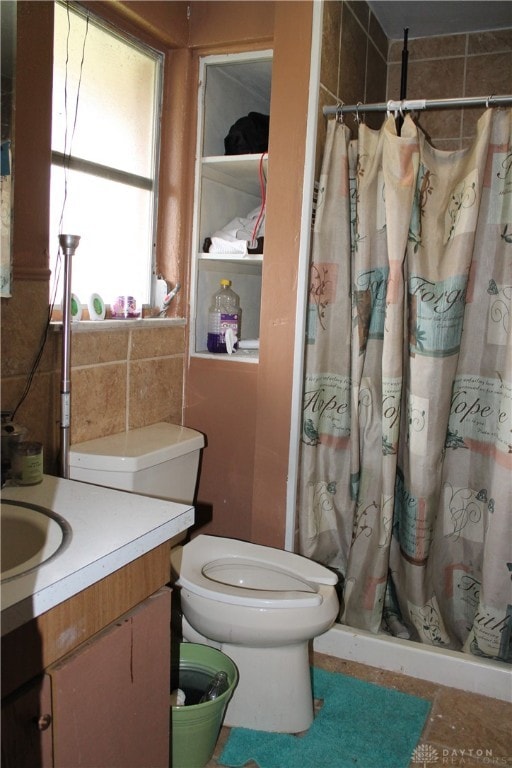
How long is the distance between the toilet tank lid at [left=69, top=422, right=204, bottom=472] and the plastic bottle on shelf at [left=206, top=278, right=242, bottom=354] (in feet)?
1.11

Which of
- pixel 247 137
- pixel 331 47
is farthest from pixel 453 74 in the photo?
pixel 247 137

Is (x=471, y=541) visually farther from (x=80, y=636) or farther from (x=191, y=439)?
(x=80, y=636)

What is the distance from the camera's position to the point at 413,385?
6.36 feet

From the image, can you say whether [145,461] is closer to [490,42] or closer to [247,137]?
[247,137]

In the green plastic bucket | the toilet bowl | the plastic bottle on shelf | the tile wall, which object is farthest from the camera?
the tile wall

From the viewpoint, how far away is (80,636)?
38.8 inches

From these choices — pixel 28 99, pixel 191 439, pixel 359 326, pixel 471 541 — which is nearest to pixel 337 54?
pixel 359 326

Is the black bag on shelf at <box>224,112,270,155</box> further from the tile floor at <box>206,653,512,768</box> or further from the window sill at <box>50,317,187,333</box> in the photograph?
the tile floor at <box>206,653,512,768</box>

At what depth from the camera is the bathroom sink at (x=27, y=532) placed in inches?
43.7

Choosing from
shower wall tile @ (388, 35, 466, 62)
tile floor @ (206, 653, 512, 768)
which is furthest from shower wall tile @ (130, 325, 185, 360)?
shower wall tile @ (388, 35, 466, 62)

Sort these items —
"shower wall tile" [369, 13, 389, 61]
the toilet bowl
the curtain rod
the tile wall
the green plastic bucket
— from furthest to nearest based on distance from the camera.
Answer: the tile wall → "shower wall tile" [369, 13, 389, 61] → the curtain rod → the toilet bowl → the green plastic bucket

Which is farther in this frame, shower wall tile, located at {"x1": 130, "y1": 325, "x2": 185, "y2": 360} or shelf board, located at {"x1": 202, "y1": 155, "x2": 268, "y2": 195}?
shelf board, located at {"x1": 202, "y1": 155, "x2": 268, "y2": 195}

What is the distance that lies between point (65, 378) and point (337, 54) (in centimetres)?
135

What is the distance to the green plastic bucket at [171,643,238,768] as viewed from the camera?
1437mm
